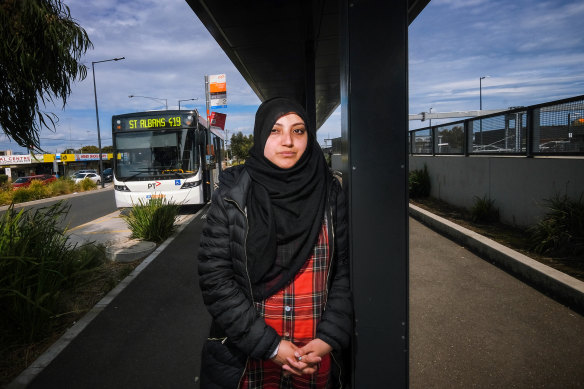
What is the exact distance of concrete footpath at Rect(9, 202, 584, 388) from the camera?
283 cm

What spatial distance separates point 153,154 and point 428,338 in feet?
33.7

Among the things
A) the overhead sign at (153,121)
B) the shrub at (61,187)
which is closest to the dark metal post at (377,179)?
the overhead sign at (153,121)

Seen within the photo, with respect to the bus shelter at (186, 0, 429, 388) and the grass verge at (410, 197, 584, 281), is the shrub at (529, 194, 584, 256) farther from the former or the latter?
the bus shelter at (186, 0, 429, 388)

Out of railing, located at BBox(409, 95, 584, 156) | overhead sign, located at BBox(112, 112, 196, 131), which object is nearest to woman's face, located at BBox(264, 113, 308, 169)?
railing, located at BBox(409, 95, 584, 156)

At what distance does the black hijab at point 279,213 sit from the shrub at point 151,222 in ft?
21.9

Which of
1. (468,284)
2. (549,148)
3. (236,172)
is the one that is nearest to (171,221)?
(468,284)

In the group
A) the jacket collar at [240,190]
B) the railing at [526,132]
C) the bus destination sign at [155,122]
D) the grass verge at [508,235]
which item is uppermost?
the bus destination sign at [155,122]

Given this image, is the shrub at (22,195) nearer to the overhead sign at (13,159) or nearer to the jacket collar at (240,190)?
the jacket collar at (240,190)

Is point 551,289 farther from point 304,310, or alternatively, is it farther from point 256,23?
point 256,23

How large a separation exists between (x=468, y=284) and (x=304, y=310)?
3.79 metres

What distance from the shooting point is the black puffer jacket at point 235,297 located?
1567mm

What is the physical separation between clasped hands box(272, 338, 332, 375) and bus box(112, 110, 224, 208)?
405 inches

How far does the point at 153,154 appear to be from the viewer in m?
11.4

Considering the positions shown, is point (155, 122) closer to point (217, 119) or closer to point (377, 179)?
point (217, 119)
